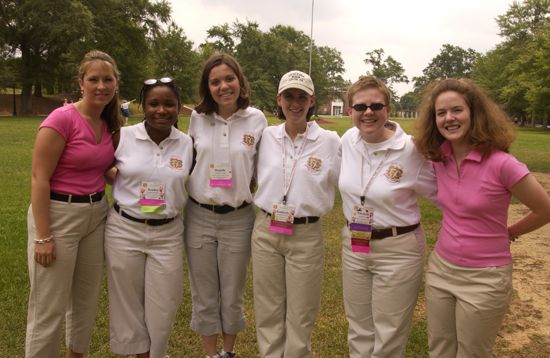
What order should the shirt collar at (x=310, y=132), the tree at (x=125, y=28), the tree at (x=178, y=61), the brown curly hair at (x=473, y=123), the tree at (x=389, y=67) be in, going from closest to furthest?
the brown curly hair at (x=473, y=123) < the shirt collar at (x=310, y=132) < the tree at (x=125, y=28) < the tree at (x=178, y=61) < the tree at (x=389, y=67)

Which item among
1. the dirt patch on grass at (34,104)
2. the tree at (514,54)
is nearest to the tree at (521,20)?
the tree at (514,54)

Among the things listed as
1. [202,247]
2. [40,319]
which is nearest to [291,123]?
[202,247]

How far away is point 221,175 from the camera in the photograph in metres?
3.28

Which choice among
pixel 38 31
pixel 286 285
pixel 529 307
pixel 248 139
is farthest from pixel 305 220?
pixel 38 31

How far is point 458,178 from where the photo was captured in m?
2.72

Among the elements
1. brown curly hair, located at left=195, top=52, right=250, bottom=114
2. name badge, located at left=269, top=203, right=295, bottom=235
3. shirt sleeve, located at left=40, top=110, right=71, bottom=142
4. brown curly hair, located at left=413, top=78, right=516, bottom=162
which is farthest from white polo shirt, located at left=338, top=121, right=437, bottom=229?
shirt sleeve, located at left=40, top=110, right=71, bottom=142

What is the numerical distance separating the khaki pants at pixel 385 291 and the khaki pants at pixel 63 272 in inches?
67.8

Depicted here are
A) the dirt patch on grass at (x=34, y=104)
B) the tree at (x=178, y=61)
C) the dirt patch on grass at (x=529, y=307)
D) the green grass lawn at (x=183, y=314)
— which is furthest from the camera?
A: the tree at (x=178, y=61)

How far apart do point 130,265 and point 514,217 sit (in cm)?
793

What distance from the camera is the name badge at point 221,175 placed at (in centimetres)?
327

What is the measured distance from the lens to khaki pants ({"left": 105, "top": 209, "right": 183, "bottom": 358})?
311 cm

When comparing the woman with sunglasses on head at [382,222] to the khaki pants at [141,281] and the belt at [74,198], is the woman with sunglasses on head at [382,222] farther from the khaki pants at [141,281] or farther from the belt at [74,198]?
the belt at [74,198]

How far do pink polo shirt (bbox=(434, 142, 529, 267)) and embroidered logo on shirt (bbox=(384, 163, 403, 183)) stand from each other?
31 cm

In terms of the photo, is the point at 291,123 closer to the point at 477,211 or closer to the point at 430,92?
the point at 430,92
